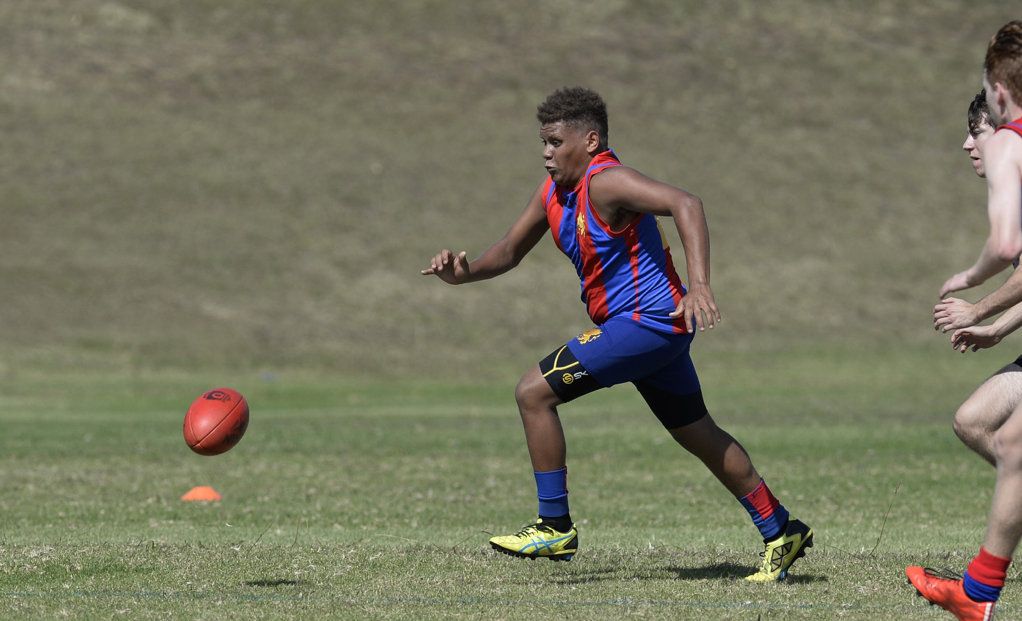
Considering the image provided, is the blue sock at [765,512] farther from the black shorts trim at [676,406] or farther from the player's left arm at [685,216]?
the player's left arm at [685,216]

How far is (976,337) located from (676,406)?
2.00 m

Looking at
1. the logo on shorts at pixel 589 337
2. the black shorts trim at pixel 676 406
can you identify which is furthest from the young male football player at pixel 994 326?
the logo on shorts at pixel 589 337

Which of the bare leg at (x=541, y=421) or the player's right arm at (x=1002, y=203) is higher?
the player's right arm at (x=1002, y=203)

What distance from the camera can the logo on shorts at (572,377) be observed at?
842cm

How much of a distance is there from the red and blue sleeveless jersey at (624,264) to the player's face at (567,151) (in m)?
0.09

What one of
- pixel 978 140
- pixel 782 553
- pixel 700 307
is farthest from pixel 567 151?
pixel 782 553

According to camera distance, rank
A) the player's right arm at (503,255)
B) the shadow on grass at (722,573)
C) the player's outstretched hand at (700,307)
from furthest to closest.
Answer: the player's right arm at (503,255)
the shadow on grass at (722,573)
the player's outstretched hand at (700,307)

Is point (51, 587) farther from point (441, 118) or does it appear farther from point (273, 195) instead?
point (441, 118)

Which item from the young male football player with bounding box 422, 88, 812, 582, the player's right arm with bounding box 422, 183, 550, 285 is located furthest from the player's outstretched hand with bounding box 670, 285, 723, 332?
the player's right arm with bounding box 422, 183, 550, 285

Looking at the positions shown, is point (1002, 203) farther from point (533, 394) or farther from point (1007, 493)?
point (533, 394)

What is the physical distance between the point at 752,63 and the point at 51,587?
56.9 m

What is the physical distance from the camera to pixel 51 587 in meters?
8.20

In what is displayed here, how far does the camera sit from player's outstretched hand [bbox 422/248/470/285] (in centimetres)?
926

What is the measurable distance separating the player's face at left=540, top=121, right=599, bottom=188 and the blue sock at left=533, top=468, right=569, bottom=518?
1720 millimetres
